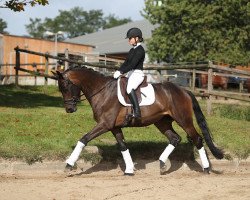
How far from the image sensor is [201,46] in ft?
101

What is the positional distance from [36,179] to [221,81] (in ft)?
75.4

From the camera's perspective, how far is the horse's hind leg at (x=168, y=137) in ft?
29.9

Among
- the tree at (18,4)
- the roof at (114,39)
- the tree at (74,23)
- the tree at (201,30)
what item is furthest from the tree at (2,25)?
the tree at (18,4)

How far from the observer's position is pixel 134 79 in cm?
884

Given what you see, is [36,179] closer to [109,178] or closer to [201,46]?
[109,178]

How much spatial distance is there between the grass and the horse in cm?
86

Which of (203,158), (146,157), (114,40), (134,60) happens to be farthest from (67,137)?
(114,40)

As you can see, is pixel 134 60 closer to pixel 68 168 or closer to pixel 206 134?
pixel 206 134

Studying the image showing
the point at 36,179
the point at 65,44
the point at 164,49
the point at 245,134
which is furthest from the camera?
the point at 65,44

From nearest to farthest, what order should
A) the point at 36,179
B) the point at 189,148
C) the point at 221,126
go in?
1. the point at 36,179
2. the point at 189,148
3. the point at 221,126

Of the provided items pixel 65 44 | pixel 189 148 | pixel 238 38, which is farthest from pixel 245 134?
pixel 65 44

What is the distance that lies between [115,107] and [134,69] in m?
0.81

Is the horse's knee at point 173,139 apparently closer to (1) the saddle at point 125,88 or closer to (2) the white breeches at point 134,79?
(1) the saddle at point 125,88

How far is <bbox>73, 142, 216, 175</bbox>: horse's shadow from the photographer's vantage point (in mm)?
9617
